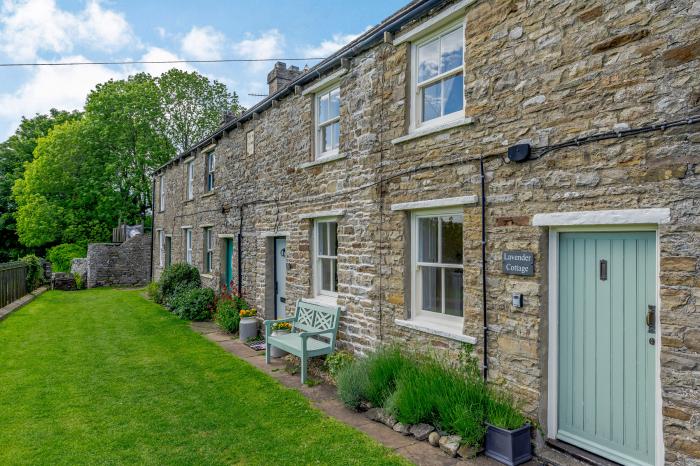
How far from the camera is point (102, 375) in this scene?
7754 mm

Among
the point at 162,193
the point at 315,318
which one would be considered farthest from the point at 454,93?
the point at 162,193

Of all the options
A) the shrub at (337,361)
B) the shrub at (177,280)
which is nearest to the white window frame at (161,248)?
the shrub at (177,280)

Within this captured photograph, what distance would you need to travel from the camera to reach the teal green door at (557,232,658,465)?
13.7 feet

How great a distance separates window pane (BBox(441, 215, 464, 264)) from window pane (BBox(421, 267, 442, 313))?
0.94 ft

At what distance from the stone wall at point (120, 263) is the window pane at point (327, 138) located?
1801 centimetres

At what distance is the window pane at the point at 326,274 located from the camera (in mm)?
8780

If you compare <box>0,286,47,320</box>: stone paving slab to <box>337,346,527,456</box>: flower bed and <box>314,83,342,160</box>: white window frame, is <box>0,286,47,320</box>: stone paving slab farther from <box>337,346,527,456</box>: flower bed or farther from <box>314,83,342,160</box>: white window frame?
<box>337,346,527,456</box>: flower bed

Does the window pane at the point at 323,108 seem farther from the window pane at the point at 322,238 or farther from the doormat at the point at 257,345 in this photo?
the doormat at the point at 257,345

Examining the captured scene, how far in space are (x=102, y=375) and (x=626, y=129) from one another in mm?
8382

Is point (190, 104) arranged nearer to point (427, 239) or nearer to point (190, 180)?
point (190, 180)

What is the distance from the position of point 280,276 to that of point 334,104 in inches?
169

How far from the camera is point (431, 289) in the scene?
6.50 meters

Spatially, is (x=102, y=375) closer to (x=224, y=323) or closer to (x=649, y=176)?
(x=224, y=323)

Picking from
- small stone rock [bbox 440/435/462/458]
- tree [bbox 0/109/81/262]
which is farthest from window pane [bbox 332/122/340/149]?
tree [bbox 0/109/81/262]
